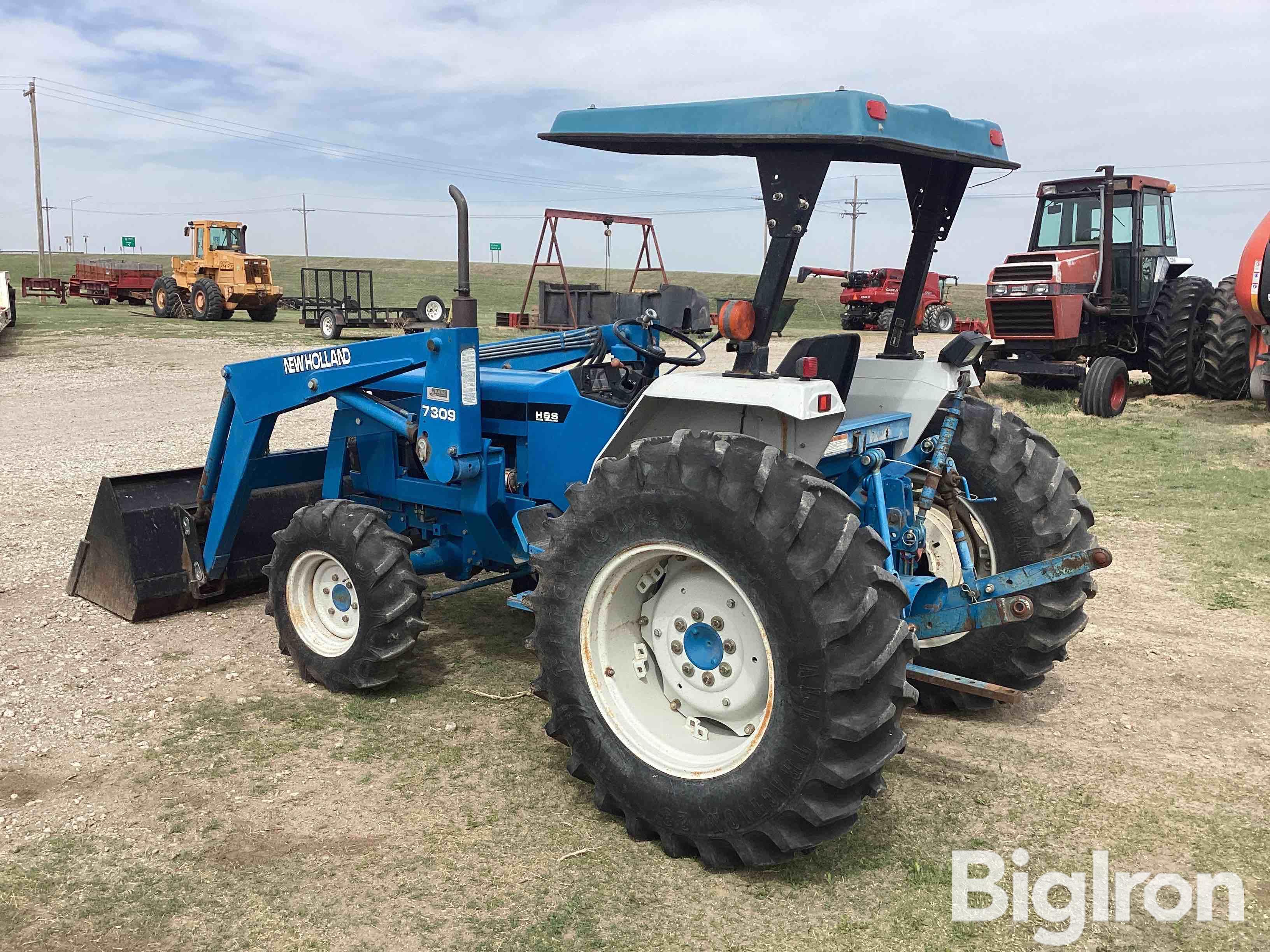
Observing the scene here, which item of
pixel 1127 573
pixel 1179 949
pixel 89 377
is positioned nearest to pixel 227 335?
pixel 89 377

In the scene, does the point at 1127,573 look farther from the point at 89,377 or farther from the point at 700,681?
the point at 89,377

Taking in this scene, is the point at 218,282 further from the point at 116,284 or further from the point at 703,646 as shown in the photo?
the point at 703,646

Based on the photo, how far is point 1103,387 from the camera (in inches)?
538

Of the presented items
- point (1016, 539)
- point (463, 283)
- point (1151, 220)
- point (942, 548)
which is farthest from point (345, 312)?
point (1016, 539)

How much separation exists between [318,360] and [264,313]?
26.4 meters

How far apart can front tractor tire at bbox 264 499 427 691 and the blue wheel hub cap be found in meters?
1.55

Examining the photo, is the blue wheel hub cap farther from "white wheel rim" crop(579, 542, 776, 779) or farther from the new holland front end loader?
the new holland front end loader

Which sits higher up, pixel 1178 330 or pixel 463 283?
pixel 463 283

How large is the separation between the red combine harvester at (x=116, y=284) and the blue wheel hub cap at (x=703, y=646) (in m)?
34.0

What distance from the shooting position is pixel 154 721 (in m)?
4.32

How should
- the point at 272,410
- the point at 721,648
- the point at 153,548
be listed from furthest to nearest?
the point at 153,548 → the point at 272,410 → the point at 721,648

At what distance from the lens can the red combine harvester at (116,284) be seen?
3406 cm

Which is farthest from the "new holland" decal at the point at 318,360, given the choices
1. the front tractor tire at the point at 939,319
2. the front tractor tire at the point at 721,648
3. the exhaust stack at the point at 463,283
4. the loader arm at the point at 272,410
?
the front tractor tire at the point at 939,319

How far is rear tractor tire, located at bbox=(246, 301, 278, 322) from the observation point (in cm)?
2923
